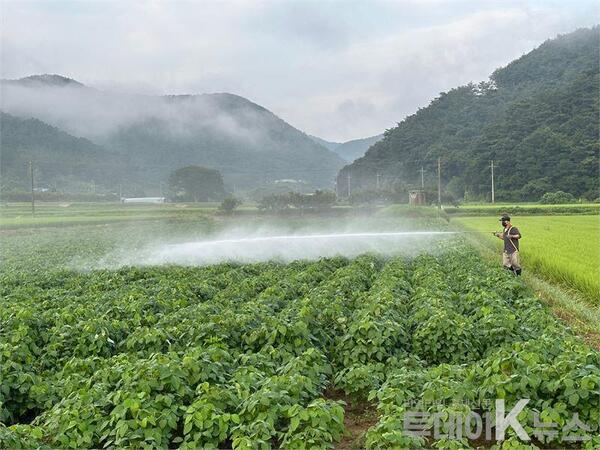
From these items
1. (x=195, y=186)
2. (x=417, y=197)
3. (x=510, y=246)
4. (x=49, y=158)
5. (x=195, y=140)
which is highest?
(x=195, y=140)

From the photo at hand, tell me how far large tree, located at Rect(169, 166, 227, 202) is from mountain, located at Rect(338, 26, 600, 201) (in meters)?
21.1

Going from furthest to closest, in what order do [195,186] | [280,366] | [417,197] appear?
[195,186], [417,197], [280,366]

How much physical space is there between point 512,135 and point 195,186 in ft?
120

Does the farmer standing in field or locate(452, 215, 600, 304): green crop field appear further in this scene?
the farmer standing in field

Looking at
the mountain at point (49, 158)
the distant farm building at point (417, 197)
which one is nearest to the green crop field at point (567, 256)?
the distant farm building at point (417, 197)

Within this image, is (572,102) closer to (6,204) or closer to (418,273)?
(418,273)

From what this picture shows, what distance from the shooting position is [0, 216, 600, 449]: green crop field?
18.7 ft

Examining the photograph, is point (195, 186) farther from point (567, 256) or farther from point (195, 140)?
point (567, 256)

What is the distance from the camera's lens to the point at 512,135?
220ft

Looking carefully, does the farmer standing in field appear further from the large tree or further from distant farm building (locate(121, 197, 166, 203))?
distant farm building (locate(121, 197, 166, 203))

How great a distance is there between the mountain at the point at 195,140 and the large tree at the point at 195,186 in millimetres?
7669

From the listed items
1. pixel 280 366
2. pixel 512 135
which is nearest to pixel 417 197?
pixel 512 135

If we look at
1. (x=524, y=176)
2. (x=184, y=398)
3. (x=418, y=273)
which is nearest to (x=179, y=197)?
(x=524, y=176)

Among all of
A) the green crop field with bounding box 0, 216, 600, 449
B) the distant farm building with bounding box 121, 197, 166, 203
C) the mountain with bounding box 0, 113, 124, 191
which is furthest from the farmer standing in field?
the mountain with bounding box 0, 113, 124, 191
